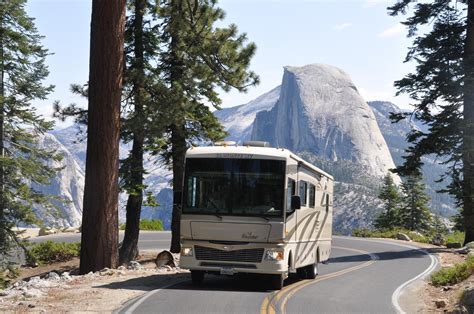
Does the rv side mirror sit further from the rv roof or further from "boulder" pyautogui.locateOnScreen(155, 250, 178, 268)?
"boulder" pyautogui.locateOnScreen(155, 250, 178, 268)

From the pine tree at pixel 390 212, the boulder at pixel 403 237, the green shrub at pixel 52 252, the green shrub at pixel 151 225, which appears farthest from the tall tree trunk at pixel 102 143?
the pine tree at pixel 390 212

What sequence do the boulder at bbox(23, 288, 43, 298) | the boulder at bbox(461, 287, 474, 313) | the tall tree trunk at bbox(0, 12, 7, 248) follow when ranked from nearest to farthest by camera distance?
the boulder at bbox(461, 287, 474, 313)
the boulder at bbox(23, 288, 43, 298)
the tall tree trunk at bbox(0, 12, 7, 248)

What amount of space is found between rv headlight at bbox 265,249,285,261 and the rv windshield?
865 mm

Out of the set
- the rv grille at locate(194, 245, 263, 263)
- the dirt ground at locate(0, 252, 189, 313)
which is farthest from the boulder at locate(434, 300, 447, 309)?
the dirt ground at locate(0, 252, 189, 313)

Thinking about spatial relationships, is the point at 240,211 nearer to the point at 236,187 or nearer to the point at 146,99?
the point at 236,187

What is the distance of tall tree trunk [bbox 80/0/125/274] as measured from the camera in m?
16.0

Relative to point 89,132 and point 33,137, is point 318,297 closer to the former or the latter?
point 89,132

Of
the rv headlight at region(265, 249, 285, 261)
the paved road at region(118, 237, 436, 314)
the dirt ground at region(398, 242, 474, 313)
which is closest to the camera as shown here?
the paved road at region(118, 237, 436, 314)

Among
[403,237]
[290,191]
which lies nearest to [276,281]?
[290,191]

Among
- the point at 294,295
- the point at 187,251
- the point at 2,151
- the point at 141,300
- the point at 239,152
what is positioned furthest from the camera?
the point at 2,151

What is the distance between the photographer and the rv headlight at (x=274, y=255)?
13969 mm

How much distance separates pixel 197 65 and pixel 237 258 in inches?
436

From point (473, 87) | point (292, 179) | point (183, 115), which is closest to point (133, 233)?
point (183, 115)

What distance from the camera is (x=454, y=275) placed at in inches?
684
